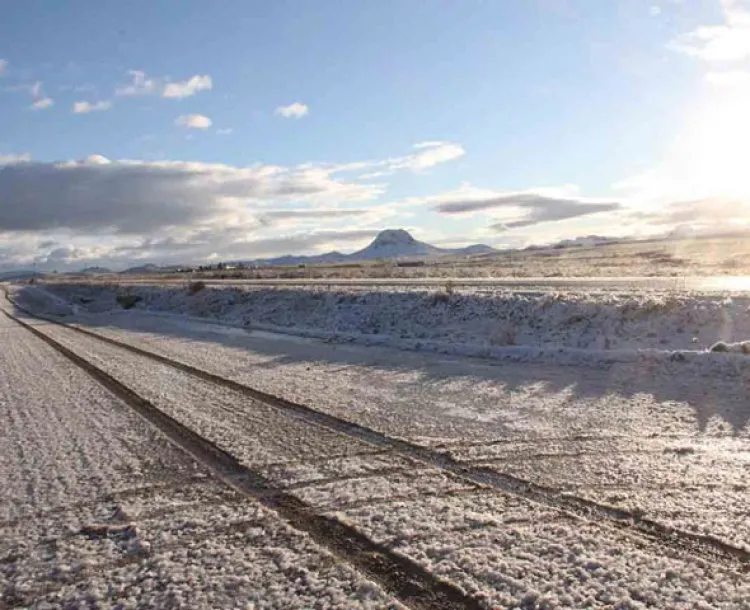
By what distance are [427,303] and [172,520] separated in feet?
56.5

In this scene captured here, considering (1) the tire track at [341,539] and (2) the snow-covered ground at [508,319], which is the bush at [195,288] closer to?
(2) the snow-covered ground at [508,319]

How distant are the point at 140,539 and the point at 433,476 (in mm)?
2746

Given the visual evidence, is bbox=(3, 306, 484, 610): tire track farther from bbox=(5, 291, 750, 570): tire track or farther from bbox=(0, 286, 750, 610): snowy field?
bbox=(5, 291, 750, 570): tire track

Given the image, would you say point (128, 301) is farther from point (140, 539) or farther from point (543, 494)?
point (543, 494)

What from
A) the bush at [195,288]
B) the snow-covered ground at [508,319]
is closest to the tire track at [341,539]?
the snow-covered ground at [508,319]

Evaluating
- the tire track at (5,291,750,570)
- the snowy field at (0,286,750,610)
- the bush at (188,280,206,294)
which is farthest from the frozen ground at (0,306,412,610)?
the bush at (188,280,206,294)

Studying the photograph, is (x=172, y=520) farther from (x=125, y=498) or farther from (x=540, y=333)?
(x=540, y=333)

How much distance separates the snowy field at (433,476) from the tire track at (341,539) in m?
0.10

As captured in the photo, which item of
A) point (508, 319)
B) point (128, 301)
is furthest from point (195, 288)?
point (508, 319)

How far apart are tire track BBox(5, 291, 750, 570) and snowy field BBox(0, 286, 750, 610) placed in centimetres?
4

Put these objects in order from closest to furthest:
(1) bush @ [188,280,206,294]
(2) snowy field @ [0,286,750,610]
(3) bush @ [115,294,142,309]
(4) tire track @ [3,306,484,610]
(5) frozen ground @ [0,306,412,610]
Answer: (4) tire track @ [3,306,484,610] → (5) frozen ground @ [0,306,412,610] → (2) snowy field @ [0,286,750,610] → (1) bush @ [188,280,206,294] → (3) bush @ [115,294,142,309]

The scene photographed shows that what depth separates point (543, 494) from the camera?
5914 millimetres

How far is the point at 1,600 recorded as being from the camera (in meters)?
4.32

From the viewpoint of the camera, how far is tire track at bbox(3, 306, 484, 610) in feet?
13.7
